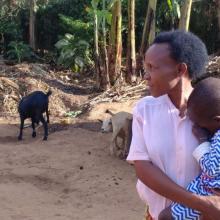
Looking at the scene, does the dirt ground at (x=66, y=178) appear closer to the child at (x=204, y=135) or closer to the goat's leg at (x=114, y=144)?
the goat's leg at (x=114, y=144)

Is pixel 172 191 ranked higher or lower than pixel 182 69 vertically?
lower

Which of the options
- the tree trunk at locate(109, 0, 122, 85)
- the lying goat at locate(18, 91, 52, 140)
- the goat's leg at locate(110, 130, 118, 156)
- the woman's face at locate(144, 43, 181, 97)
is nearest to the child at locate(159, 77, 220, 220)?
the woman's face at locate(144, 43, 181, 97)

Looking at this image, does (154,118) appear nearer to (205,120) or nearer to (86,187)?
(205,120)

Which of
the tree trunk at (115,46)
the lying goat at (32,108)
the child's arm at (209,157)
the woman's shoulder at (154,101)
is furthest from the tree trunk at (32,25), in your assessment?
the child's arm at (209,157)

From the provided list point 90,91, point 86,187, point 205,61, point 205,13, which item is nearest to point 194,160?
point 205,61

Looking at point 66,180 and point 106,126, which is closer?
point 66,180

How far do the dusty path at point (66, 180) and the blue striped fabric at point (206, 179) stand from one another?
3.27 metres

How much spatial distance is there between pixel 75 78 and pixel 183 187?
40.5 feet

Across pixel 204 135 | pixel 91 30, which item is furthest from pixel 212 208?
pixel 91 30

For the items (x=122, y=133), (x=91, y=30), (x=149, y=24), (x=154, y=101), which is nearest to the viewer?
(x=154, y=101)

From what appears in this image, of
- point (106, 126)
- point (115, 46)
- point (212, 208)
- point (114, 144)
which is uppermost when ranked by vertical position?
point (212, 208)

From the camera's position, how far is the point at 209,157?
80.7 inches

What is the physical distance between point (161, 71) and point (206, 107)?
0.23 metres

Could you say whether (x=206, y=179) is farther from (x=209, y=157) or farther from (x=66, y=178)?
(x=66, y=178)
